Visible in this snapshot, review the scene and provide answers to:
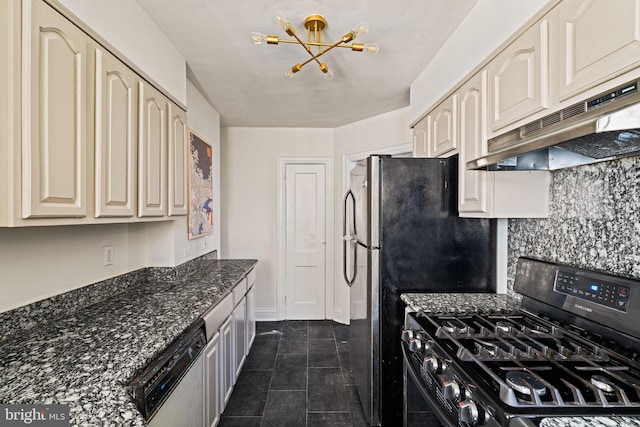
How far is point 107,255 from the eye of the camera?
188 centimetres

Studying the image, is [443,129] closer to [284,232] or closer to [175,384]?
A: [175,384]

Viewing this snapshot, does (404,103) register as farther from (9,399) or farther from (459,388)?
(9,399)

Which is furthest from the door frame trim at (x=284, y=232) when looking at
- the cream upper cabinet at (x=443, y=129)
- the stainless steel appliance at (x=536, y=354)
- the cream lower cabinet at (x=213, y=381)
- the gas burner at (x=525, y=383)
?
the gas burner at (x=525, y=383)

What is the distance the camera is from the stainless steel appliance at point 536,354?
0.82 meters

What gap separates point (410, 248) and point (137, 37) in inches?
77.4

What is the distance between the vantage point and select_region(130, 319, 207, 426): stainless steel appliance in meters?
1.06

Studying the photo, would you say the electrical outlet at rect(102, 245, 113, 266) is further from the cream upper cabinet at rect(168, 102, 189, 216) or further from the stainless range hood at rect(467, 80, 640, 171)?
the stainless range hood at rect(467, 80, 640, 171)

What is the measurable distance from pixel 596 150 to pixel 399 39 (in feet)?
4.45

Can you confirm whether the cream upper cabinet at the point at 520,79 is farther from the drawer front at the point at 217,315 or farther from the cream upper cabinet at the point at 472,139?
the drawer front at the point at 217,315

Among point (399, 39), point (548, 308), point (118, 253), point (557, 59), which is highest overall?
point (399, 39)

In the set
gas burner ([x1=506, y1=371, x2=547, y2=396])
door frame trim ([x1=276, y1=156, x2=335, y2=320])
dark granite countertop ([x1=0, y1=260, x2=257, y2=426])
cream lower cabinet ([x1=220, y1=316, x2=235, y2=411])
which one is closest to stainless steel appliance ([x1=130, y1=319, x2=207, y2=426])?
dark granite countertop ([x1=0, y1=260, x2=257, y2=426])

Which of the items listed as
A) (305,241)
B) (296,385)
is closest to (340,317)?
(305,241)

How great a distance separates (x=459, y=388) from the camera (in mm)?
967

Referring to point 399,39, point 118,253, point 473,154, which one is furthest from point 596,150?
point 118,253
